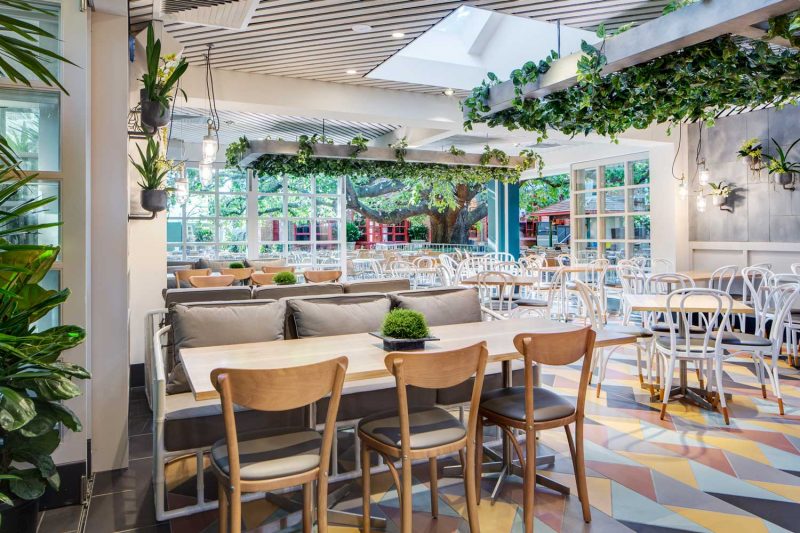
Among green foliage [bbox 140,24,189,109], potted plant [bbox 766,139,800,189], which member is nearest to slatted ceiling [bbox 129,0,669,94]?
green foliage [bbox 140,24,189,109]

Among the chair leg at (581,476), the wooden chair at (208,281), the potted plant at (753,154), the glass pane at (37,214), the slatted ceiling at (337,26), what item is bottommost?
the chair leg at (581,476)

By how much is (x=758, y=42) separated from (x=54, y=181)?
3.88 metres

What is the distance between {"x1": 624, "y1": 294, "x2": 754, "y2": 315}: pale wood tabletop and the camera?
13.1 ft

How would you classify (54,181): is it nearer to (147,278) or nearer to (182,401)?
(182,401)

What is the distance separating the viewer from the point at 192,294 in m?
4.02

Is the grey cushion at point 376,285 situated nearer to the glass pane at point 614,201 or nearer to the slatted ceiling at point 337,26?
the slatted ceiling at point 337,26

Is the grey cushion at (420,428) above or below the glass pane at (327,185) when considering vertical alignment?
below

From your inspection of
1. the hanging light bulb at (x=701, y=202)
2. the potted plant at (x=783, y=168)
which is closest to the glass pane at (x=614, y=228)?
the hanging light bulb at (x=701, y=202)

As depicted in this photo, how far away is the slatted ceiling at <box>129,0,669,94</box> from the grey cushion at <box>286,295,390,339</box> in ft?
7.39

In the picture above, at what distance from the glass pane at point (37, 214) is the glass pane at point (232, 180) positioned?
7365 mm

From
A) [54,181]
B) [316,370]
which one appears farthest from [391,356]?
[54,181]

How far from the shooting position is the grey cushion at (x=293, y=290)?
412cm

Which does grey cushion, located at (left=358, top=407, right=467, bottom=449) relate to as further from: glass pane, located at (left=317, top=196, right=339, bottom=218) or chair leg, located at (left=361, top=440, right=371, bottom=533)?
glass pane, located at (left=317, top=196, right=339, bottom=218)

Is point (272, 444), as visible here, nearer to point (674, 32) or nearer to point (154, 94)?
point (154, 94)
